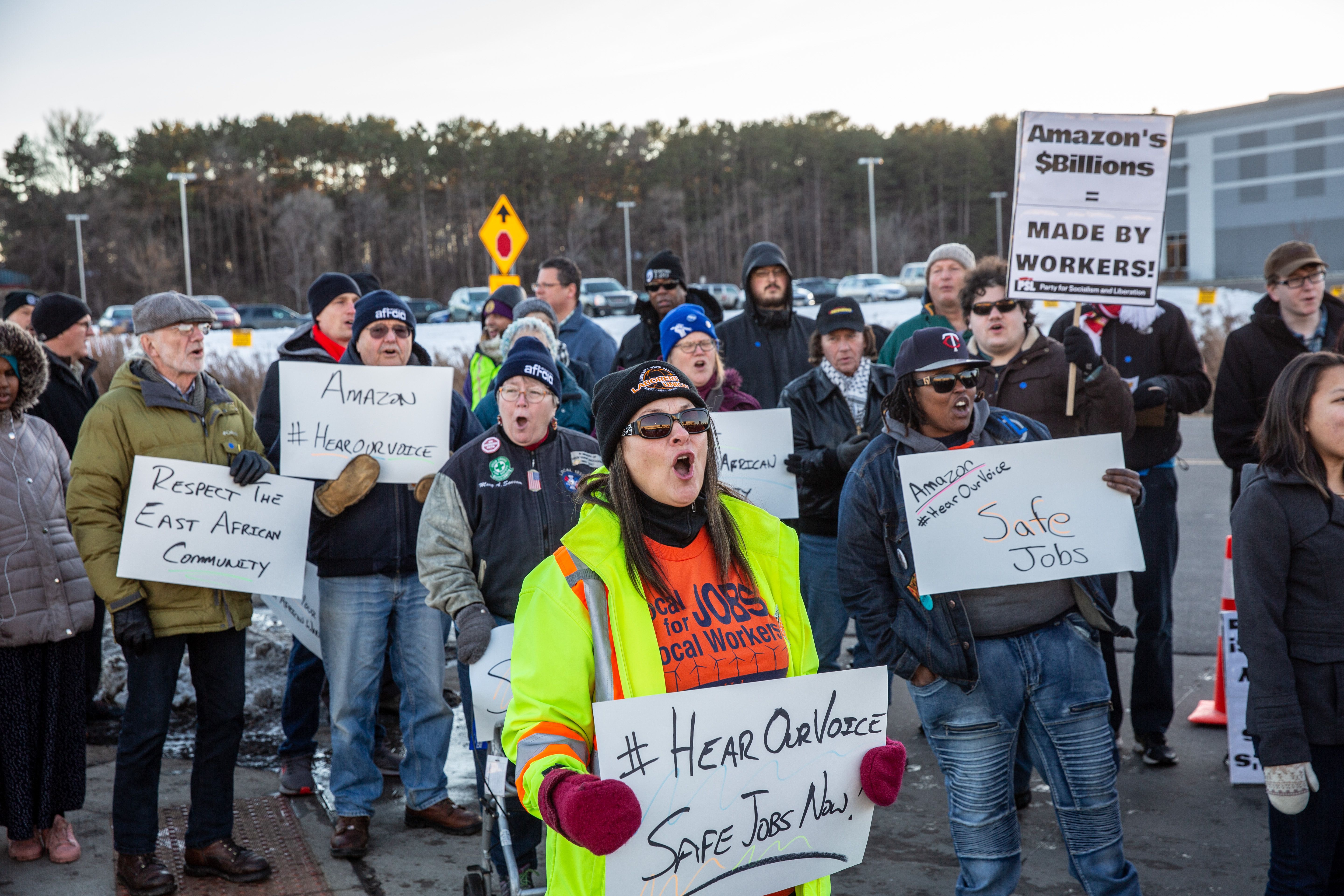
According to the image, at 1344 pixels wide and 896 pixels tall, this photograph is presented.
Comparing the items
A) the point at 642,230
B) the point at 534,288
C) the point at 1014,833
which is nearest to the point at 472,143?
the point at 642,230

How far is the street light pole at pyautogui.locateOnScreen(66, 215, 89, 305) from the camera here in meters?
59.9

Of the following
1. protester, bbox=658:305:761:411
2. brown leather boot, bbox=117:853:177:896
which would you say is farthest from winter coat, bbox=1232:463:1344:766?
brown leather boot, bbox=117:853:177:896

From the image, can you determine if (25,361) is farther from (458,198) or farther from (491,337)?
(458,198)

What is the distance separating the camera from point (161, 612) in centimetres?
415

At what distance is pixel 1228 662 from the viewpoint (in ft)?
15.1

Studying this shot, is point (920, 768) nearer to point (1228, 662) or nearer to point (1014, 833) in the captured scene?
point (1228, 662)

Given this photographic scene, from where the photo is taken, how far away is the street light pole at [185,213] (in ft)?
168

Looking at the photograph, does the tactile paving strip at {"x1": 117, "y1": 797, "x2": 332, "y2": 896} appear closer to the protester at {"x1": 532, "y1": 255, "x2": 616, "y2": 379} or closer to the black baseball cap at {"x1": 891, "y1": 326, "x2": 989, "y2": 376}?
the black baseball cap at {"x1": 891, "y1": 326, "x2": 989, "y2": 376}

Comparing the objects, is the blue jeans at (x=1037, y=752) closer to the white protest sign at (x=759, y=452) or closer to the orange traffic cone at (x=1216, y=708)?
the white protest sign at (x=759, y=452)

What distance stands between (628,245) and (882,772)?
6936cm

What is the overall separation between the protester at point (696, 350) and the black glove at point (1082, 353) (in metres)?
1.53

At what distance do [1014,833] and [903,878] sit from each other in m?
1.09

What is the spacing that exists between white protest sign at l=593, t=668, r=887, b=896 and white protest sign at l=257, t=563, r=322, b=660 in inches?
129

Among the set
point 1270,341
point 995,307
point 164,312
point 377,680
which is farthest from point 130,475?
point 1270,341
